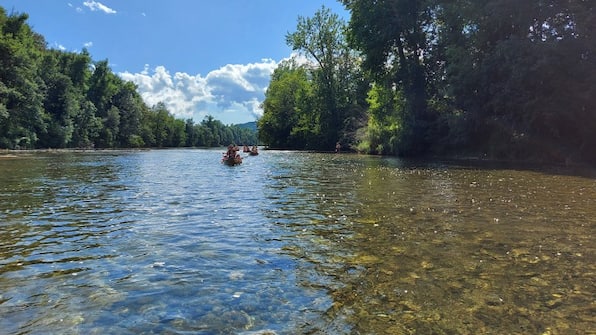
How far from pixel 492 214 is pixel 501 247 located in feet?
11.7

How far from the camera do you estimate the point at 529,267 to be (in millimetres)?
6492

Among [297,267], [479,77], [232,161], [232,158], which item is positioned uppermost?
[479,77]

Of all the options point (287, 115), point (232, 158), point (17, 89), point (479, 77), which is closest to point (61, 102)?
point (17, 89)

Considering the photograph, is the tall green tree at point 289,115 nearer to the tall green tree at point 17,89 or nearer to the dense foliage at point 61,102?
the dense foliage at point 61,102

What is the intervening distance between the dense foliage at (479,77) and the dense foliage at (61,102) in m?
41.9

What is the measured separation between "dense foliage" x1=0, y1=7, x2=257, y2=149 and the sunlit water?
51.2m

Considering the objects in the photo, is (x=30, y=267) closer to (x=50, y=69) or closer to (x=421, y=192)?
(x=421, y=192)

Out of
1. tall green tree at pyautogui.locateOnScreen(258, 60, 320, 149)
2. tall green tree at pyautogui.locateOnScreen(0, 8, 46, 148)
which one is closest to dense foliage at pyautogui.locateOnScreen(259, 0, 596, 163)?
tall green tree at pyautogui.locateOnScreen(258, 60, 320, 149)

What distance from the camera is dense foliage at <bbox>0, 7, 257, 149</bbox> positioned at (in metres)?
55.8

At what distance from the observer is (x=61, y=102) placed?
73.4m

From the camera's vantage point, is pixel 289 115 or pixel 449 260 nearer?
pixel 449 260

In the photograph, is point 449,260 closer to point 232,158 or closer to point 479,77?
point 232,158

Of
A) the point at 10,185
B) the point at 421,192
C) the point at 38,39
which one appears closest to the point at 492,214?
the point at 421,192

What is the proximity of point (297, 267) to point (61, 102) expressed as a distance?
78.4 meters
